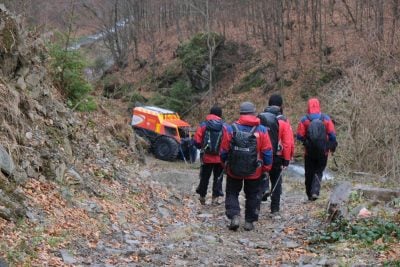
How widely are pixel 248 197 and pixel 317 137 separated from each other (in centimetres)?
182

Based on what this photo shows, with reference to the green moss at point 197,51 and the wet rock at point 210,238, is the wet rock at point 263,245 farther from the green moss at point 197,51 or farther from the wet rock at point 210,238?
the green moss at point 197,51

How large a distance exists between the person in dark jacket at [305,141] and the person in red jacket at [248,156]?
1.77m

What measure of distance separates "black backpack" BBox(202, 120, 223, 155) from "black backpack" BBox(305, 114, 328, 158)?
5.02 feet

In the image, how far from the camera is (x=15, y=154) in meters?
6.75

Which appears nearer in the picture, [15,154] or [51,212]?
[51,212]

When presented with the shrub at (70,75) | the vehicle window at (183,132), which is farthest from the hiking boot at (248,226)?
the vehicle window at (183,132)

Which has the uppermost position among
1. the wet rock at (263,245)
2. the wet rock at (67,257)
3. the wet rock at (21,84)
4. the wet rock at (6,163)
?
the wet rock at (21,84)

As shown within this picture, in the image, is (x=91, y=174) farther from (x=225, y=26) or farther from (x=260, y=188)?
(x=225, y=26)

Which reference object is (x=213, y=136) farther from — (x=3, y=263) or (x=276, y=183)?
(x=3, y=263)

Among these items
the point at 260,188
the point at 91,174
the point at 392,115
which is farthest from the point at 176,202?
the point at 392,115

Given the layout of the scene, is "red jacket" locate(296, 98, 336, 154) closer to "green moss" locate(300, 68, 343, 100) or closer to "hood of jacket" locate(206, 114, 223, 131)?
"hood of jacket" locate(206, 114, 223, 131)

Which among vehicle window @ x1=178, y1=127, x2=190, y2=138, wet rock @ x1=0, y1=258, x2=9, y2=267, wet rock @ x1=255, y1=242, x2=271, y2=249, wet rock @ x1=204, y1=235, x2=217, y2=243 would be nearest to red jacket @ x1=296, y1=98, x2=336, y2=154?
wet rock @ x1=255, y1=242, x2=271, y2=249

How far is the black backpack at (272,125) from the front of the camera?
26.8 ft

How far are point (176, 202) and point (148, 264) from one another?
443cm
